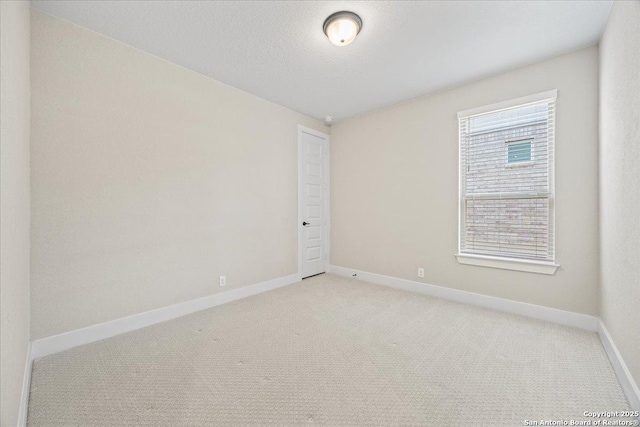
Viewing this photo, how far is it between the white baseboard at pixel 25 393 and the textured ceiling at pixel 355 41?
262 centimetres

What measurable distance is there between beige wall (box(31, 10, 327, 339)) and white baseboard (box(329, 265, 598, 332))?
1951mm

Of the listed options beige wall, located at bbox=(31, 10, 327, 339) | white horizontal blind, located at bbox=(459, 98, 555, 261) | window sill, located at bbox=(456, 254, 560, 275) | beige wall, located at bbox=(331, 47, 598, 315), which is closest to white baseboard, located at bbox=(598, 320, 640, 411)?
beige wall, located at bbox=(331, 47, 598, 315)

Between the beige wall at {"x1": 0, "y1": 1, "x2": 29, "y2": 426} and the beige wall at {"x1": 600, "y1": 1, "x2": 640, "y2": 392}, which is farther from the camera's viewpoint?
the beige wall at {"x1": 600, "y1": 1, "x2": 640, "y2": 392}

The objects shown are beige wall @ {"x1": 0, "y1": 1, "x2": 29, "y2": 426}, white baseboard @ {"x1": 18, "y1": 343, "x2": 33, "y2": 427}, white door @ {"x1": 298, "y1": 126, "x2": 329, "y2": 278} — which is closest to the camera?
beige wall @ {"x1": 0, "y1": 1, "x2": 29, "y2": 426}

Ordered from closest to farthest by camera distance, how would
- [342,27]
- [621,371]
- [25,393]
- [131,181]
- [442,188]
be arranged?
[25,393]
[621,371]
[342,27]
[131,181]
[442,188]

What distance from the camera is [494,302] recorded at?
303 centimetres

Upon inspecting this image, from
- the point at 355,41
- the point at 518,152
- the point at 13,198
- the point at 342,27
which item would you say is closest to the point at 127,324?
the point at 13,198

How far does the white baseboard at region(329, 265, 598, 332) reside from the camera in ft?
8.38

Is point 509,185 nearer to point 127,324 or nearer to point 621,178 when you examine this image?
point 621,178

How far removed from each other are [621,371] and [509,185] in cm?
184

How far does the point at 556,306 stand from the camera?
2668 mm

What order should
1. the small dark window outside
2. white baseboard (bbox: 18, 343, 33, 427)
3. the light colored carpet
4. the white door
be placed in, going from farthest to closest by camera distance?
the white door
the small dark window outside
the light colored carpet
white baseboard (bbox: 18, 343, 33, 427)

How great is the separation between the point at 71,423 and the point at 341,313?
→ 7.22 feet

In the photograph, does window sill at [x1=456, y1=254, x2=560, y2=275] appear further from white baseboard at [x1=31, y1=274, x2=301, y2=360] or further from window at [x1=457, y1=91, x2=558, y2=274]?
white baseboard at [x1=31, y1=274, x2=301, y2=360]
